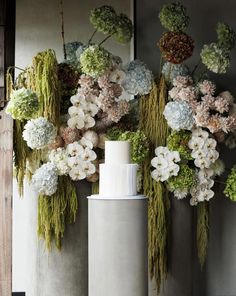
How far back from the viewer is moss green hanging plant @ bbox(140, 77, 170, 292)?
122 inches

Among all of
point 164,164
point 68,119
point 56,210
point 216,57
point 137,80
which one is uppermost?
point 216,57

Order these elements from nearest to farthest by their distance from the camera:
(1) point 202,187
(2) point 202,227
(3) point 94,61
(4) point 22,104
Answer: (4) point 22,104
(3) point 94,61
(1) point 202,187
(2) point 202,227

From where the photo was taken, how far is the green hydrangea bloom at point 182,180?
3068mm

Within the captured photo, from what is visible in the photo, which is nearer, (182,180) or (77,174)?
(77,174)

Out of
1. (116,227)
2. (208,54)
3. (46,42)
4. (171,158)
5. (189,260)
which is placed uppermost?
(46,42)

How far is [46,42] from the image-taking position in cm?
408

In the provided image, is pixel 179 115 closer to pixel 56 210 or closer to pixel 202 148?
pixel 202 148

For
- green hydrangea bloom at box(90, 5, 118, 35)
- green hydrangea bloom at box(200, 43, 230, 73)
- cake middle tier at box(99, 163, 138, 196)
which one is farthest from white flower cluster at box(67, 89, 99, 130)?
cake middle tier at box(99, 163, 138, 196)

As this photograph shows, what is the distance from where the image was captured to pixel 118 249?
6.67ft

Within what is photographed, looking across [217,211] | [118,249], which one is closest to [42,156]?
[118,249]

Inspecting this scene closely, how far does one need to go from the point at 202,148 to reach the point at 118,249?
1.19 m

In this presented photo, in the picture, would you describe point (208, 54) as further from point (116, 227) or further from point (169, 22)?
point (116, 227)

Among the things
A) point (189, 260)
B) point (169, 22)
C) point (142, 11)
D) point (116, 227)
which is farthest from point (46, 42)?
point (116, 227)

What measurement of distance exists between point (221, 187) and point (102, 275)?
5.92ft
